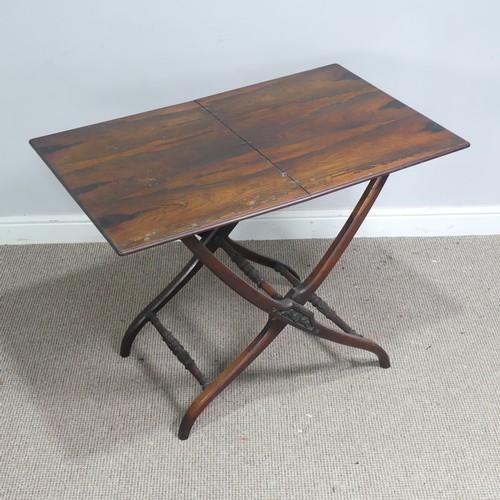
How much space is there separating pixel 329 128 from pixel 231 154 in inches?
11.1

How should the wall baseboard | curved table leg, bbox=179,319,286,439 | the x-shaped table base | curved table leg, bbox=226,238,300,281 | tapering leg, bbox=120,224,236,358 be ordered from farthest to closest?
the wall baseboard
curved table leg, bbox=226,238,300,281
tapering leg, bbox=120,224,236,358
curved table leg, bbox=179,319,286,439
the x-shaped table base

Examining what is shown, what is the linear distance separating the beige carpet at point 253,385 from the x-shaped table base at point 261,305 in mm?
110

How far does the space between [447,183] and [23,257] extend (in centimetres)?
159

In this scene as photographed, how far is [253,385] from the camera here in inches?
87.0

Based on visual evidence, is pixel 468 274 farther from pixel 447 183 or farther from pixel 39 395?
pixel 39 395

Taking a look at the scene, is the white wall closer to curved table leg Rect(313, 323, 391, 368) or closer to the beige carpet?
the beige carpet

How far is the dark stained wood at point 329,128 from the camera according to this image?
1765mm

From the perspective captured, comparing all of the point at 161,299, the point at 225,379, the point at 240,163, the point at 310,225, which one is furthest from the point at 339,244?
the point at 310,225

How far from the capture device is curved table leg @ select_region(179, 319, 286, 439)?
2.02m

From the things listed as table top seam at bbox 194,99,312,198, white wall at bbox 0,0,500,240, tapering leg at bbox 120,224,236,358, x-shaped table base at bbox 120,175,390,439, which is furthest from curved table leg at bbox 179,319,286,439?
white wall at bbox 0,0,500,240

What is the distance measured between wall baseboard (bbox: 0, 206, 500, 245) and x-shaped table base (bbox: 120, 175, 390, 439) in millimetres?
472

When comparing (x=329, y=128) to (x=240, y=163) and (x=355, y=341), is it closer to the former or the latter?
(x=240, y=163)

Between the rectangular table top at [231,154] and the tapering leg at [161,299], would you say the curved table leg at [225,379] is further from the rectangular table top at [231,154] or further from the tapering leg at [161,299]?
the rectangular table top at [231,154]

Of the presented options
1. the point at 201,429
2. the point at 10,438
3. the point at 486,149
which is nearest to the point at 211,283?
the point at 201,429
